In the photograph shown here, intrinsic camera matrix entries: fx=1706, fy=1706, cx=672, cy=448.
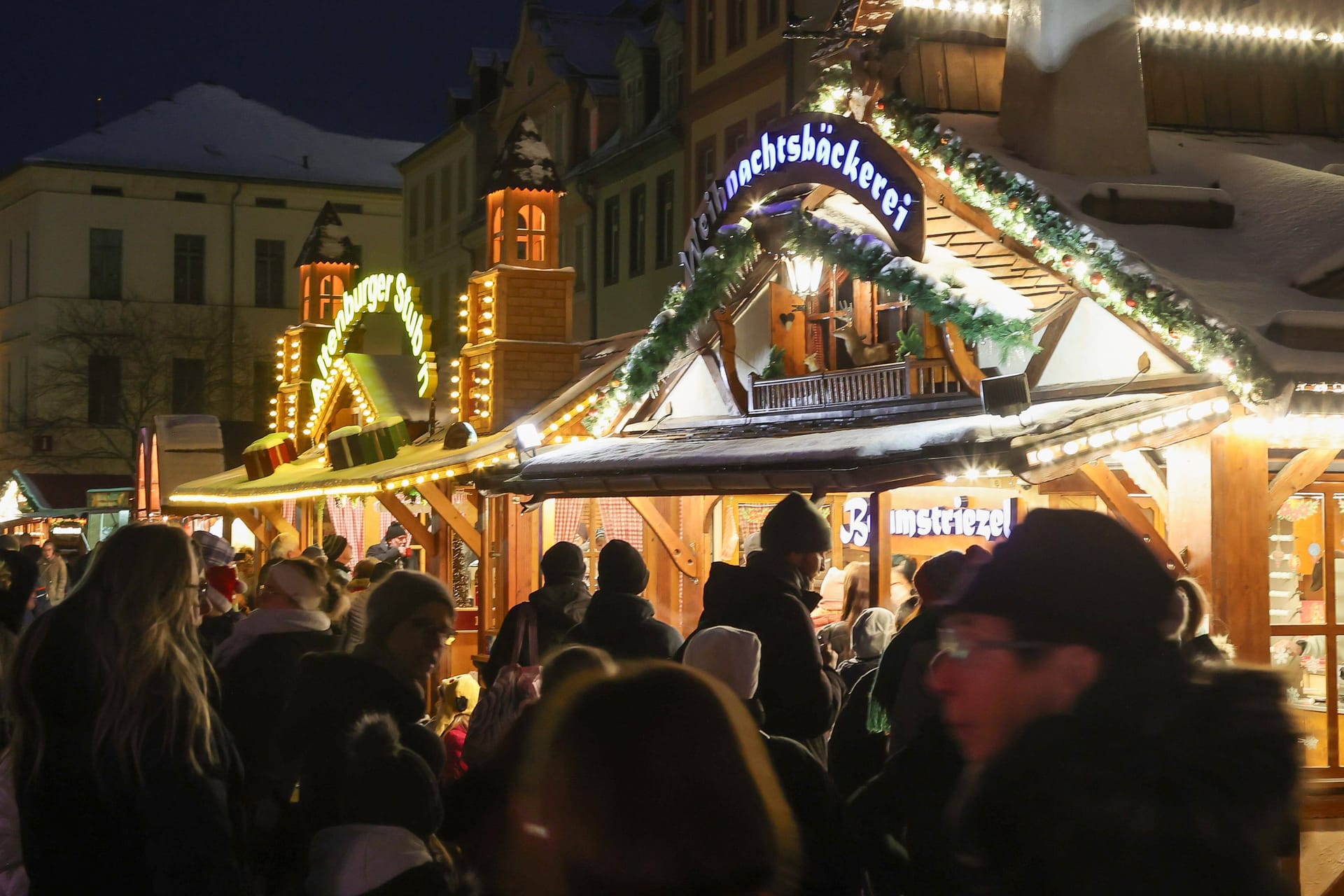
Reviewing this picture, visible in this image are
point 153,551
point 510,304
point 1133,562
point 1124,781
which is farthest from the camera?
point 510,304

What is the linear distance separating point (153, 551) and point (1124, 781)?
2.80 meters

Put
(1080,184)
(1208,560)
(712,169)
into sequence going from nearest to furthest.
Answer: (1208,560)
(1080,184)
(712,169)

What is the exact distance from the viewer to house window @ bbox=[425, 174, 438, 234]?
46469 mm

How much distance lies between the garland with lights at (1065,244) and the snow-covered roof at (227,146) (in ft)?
158

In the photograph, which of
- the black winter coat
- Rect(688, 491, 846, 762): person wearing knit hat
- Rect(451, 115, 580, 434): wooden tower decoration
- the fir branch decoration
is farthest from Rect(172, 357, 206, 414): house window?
the black winter coat

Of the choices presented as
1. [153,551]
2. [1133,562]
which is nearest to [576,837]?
[1133,562]

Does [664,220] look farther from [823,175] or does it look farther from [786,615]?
[786,615]

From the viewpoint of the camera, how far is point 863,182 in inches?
418

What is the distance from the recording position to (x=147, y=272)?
56.2 metres

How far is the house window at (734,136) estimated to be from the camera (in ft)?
92.3

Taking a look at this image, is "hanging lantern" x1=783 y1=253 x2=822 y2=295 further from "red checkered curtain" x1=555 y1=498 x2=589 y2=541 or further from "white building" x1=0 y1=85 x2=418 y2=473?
"white building" x1=0 y1=85 x2=418 y2=473

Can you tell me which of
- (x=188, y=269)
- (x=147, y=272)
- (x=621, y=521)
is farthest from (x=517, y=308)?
(x=147, y=272)

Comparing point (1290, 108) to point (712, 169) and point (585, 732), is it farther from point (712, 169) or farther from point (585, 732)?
point (712, 169)

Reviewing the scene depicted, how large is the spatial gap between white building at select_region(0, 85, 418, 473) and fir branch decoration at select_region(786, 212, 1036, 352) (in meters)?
46.2
